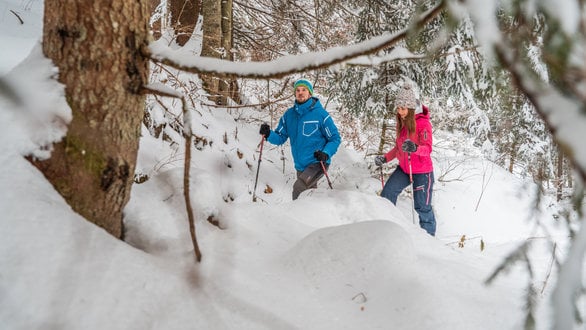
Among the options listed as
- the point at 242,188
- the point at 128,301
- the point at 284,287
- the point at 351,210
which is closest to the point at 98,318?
the point at 128,301

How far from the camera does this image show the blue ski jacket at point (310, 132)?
4820 mm

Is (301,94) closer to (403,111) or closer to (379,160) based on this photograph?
(403,111)

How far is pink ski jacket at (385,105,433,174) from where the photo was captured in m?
4.54

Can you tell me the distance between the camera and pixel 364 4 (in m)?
6.59

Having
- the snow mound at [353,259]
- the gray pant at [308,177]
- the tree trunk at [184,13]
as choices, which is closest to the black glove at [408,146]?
the gray pant at [308,177]

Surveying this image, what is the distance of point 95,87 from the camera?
1584 mm

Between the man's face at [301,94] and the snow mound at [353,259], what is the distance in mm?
→ 2947

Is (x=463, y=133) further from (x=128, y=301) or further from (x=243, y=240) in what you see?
(x=128, y=301)

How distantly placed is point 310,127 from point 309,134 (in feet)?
0.31

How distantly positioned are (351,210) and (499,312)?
7.04 feet

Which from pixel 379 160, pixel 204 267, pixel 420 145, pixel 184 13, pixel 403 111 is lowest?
pixel 204 267

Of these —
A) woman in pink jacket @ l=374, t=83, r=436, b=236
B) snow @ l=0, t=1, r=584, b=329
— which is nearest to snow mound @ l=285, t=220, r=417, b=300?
snow @ l=0, t=1, r=584, b=329

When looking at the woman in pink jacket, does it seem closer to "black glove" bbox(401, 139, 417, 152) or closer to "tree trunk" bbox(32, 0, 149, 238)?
"black glove" bbox(401, 139, 417, 152)

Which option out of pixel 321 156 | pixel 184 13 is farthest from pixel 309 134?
pixel 184 13
